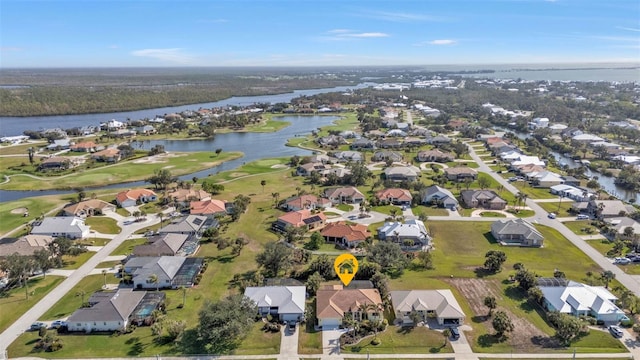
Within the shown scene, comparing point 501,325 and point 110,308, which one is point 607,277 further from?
point 110,308

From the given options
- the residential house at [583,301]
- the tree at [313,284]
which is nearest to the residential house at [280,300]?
the tree at [313,284]

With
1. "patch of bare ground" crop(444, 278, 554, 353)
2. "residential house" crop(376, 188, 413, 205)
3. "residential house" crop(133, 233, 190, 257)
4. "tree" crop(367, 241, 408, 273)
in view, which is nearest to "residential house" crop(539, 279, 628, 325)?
"patch of bare ground" crop(444, 278, 554, 353)

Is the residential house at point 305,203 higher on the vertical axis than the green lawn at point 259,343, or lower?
higher

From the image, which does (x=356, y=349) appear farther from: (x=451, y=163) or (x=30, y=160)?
(x=30, y=160)

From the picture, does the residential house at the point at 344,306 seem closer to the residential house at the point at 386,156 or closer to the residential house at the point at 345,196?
the residential house at the point at 345,196

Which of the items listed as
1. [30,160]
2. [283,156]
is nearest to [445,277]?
[283,156]

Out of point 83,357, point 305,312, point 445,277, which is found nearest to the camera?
point 83,357
